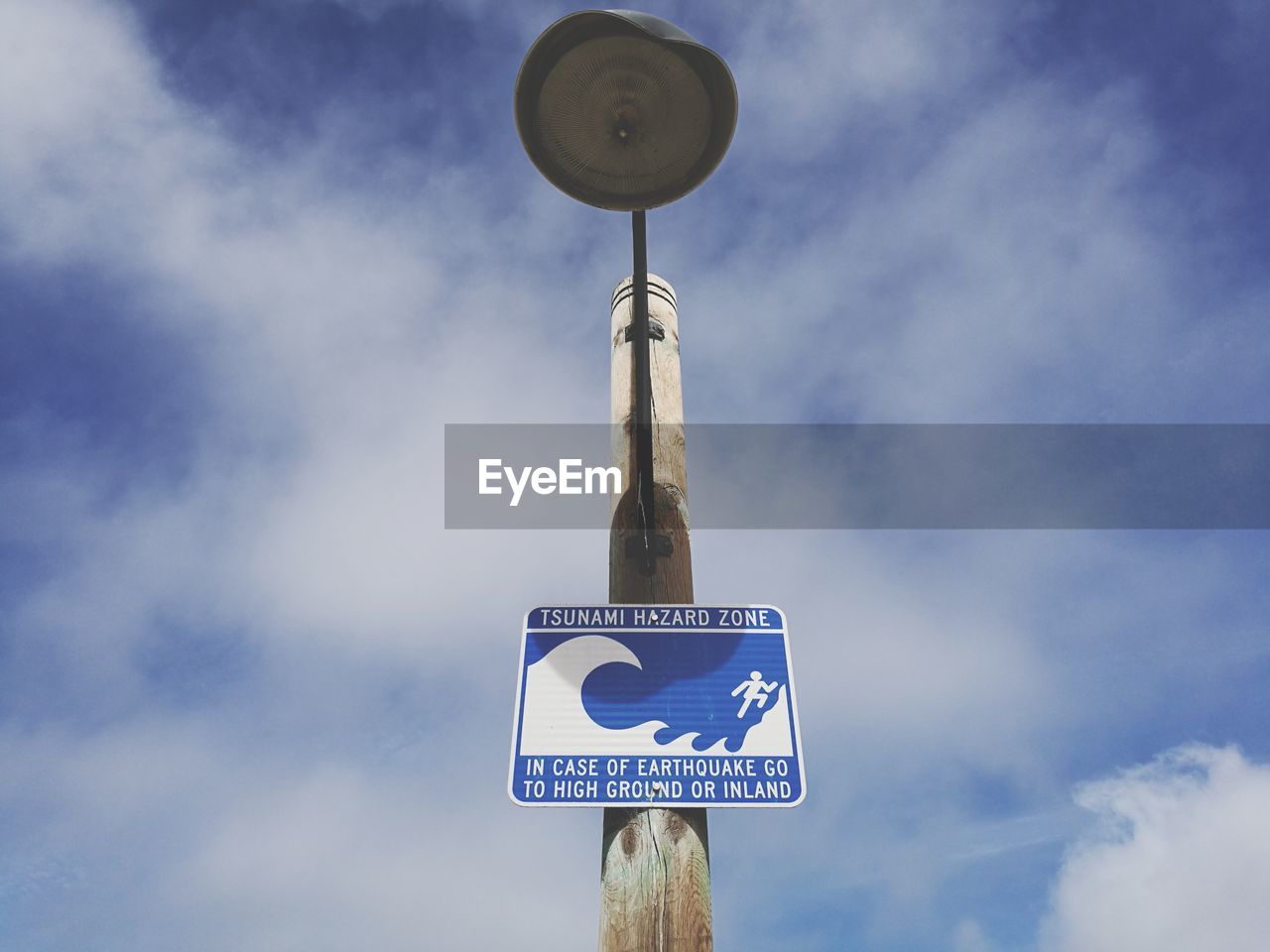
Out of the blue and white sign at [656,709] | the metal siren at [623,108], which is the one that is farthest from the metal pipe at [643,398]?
the blue and white sign at [656,709]

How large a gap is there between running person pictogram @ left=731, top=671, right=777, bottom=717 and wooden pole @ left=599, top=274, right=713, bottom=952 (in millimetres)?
348

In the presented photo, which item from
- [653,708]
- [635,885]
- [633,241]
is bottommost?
[635,885]

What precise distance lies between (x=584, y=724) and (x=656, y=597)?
1.62 feet

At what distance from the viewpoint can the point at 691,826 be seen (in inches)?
94.8

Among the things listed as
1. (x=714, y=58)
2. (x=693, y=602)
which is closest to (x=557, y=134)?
(x=714, y=58)

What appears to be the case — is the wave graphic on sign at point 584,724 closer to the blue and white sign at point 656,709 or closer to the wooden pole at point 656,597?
the blue and white sign at point 656,709

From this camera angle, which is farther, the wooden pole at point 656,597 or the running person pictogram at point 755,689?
the running person pictogram at point 755,689

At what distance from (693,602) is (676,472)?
523mm

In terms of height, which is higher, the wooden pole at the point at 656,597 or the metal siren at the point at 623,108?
the metal siren at the point at 623,108

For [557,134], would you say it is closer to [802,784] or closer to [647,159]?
[647,159]

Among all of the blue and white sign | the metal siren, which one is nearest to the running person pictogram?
the blue and white sign

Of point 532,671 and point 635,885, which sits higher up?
point 532,671

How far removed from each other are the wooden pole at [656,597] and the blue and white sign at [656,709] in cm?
8

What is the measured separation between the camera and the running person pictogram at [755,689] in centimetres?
260
